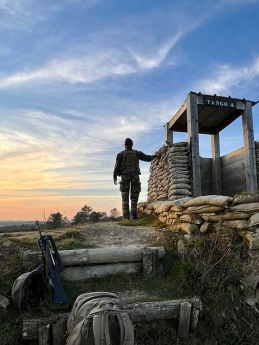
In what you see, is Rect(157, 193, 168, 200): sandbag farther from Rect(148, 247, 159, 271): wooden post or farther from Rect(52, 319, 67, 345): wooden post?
Rect(52, 319, 67, 345): wooden post

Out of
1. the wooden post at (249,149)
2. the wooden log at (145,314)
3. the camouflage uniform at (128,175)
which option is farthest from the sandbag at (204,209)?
the wooden post at (249,149)

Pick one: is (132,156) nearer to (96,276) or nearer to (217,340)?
(96,276)

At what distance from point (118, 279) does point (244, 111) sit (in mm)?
6716

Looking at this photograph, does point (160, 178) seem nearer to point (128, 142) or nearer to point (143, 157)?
point (143, 157)

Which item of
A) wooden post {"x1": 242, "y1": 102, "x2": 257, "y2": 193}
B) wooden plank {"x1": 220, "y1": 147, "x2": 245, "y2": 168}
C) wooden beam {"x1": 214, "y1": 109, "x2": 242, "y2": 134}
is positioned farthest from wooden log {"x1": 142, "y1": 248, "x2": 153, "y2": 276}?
wooden beam {"x1": 214, "y1": 109, "x2": 242, "y2": 134}

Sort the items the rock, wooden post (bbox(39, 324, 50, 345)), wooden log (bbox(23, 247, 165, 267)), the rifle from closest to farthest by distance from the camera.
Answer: wooden post (bbox(39, 324, 50, 345)) < the rock < the rifle < wooden log (bbox(23, 247, 165, 267))

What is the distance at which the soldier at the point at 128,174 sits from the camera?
760cm

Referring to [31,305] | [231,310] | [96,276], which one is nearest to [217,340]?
[231,310]

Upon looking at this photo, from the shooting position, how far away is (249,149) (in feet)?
27.2

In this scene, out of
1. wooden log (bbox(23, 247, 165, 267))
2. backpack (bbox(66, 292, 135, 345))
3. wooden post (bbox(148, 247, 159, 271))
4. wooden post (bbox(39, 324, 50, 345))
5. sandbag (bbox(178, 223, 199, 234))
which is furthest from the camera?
sandbag (bbox(178, 223, 199, 234))

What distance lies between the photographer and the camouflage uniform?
7598 mm

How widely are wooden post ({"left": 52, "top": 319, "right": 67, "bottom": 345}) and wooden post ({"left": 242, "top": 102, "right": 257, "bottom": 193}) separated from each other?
6.61 m

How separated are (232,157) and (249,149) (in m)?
1.03

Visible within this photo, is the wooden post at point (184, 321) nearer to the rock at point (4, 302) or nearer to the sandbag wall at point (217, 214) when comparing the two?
the sandbag wall at point (217, 214)
